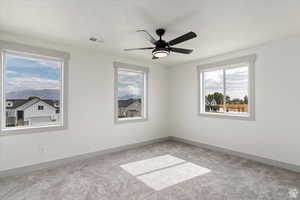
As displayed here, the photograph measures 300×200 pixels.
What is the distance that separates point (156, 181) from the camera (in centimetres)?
278

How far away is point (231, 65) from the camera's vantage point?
13.8ft

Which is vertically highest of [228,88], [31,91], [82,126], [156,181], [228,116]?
[228,88]

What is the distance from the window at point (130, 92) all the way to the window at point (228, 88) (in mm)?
1800

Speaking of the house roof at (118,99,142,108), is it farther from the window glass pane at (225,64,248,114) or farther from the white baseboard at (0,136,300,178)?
the window glass pane at (225,64,248,114)

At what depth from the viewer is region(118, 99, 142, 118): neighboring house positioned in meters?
4.73

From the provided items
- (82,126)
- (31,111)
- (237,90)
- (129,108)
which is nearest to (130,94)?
(129,108)

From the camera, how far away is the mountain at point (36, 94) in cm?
318

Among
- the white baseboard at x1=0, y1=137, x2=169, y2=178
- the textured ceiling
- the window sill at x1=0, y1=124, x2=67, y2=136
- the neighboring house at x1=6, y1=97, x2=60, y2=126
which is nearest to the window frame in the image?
the window sill at x1=0, y1=124, x2=67, y2=136

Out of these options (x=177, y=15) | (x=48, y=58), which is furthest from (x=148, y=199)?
(x=48, y=58)

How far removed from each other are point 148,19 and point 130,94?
274 cm

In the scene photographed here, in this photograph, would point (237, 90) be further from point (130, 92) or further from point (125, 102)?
point (125, 102)

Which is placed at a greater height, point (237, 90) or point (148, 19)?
point (148, 19)

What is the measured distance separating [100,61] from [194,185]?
11.5ft

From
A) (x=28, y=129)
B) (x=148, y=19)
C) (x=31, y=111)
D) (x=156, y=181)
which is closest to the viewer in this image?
(x=148, y=19)
